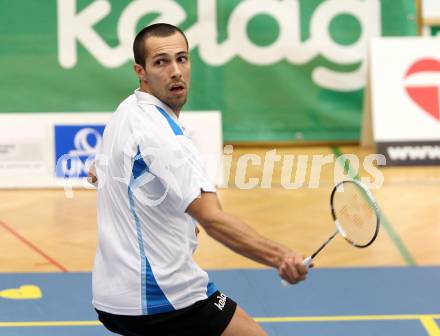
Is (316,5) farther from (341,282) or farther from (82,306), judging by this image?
(82,306)

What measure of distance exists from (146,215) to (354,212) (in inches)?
31.9

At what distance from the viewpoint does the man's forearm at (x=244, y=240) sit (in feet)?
11.0

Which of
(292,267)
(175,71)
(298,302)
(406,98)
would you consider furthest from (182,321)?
(406,98)

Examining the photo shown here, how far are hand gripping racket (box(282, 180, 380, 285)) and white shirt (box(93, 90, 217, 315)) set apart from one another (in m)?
0.52

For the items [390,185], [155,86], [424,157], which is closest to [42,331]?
[155,86]

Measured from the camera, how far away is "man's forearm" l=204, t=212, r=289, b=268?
11.0ft

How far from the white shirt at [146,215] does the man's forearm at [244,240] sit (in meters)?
0.13

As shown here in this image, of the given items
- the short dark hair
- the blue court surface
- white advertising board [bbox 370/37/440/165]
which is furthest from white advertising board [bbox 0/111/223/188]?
the short dark hair

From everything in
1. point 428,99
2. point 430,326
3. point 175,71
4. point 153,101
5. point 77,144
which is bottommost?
point 430,326

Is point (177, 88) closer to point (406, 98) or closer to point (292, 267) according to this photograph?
point (292, 267)

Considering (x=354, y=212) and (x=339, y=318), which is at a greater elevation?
(x=354, y=212)

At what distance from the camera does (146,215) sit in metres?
3.53

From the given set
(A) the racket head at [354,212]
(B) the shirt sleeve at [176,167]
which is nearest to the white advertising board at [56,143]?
(A) the racket head at [354,212]

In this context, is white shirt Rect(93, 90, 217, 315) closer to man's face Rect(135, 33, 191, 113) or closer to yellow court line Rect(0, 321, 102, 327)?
man's face Rect(135, 33, 191, 113)
